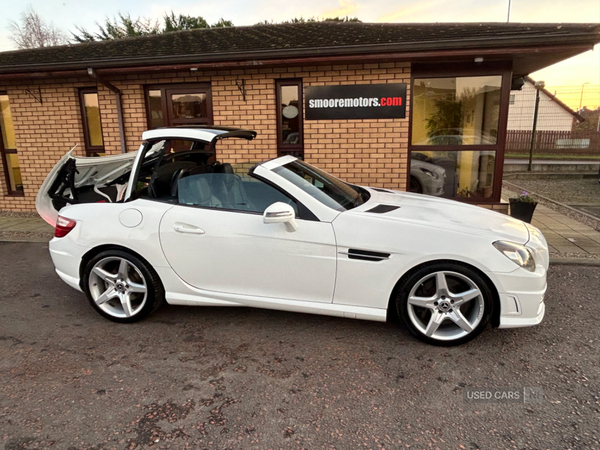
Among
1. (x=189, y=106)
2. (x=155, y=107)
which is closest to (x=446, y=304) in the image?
(x=189, y=106)

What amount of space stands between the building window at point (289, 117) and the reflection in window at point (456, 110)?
201cm

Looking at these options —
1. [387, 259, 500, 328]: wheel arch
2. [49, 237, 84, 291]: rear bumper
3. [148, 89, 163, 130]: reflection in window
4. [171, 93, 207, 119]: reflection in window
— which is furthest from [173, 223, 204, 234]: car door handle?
[148, 89, 163, 130]: reflection in window

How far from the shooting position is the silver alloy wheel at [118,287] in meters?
3.52

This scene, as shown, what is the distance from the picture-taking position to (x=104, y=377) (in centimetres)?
280

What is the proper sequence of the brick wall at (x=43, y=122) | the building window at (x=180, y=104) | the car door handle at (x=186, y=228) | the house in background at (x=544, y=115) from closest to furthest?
the car door handle at (x=186, y=228)
the building window at (x=180, y=104)
the brick wall at (x=43, y=122)
the house in background at (x=544, y=115)

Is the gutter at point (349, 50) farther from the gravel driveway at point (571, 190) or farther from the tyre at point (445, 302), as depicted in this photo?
the tyre at point (445, 302)

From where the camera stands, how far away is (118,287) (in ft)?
11.7

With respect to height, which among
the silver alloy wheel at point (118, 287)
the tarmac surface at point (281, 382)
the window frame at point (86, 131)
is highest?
the window frame at point (86, 131)

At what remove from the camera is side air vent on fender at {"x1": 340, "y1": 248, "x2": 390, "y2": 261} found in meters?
3.01

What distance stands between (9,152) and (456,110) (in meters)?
9.06

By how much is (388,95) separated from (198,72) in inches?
132

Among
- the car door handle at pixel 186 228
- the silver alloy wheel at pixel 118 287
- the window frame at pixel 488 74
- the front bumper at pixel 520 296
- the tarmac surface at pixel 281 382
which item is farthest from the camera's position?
the window frame at pixel 488 74

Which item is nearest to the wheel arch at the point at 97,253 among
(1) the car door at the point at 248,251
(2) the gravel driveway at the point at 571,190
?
(1) the car door at the point at 248,251

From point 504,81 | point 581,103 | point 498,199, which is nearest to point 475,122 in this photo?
point 504,81
